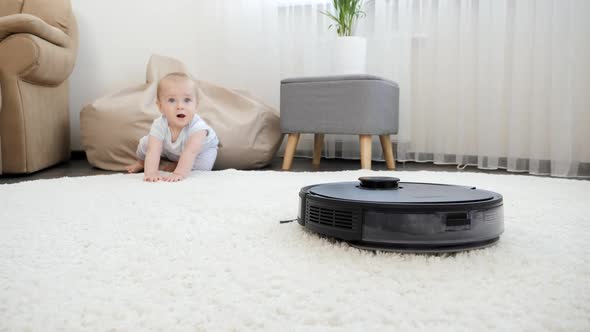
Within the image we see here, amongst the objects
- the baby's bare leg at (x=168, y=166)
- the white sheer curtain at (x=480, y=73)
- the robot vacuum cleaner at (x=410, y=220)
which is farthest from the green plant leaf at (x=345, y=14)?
the robot vacuum cleaner at (x=410, y=220)

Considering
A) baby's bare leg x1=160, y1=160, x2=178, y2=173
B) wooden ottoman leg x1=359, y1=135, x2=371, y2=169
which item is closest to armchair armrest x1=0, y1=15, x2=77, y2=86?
baby's bare leg x1=160, y1=160, x2=178, y2=173

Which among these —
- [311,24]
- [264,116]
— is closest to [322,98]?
[264,116]

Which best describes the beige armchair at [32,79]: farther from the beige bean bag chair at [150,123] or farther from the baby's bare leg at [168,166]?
the baby's bare leg at [168,166]

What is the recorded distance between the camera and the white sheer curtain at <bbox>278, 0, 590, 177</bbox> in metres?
2.18

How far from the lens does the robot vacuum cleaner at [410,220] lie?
2.22 feet

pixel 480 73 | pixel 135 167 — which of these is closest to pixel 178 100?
pixel 135 167

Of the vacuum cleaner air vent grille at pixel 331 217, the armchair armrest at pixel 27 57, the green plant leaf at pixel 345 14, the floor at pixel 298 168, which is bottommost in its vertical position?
the floor at pixel 298 168

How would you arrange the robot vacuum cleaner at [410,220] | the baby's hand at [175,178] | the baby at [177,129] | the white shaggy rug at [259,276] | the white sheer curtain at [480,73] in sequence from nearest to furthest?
the white shaggy rug at [259,276]
the robot vacuum cleaner at [410,220]
the baby's hand at [175,178]
the baby at [177,129]
the white sheer curtain at [480,73]

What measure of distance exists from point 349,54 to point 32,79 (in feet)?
4.69

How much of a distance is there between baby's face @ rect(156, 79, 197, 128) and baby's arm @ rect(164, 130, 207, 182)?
0.07 meters

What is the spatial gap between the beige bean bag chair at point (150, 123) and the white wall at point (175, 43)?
544 mm

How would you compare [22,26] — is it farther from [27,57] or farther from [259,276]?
[259,276]

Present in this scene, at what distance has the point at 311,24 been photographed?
289cm

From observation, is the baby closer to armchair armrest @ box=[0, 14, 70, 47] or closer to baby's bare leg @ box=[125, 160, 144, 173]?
baby's bare leg @ box=[125, 160, 144, 173]
